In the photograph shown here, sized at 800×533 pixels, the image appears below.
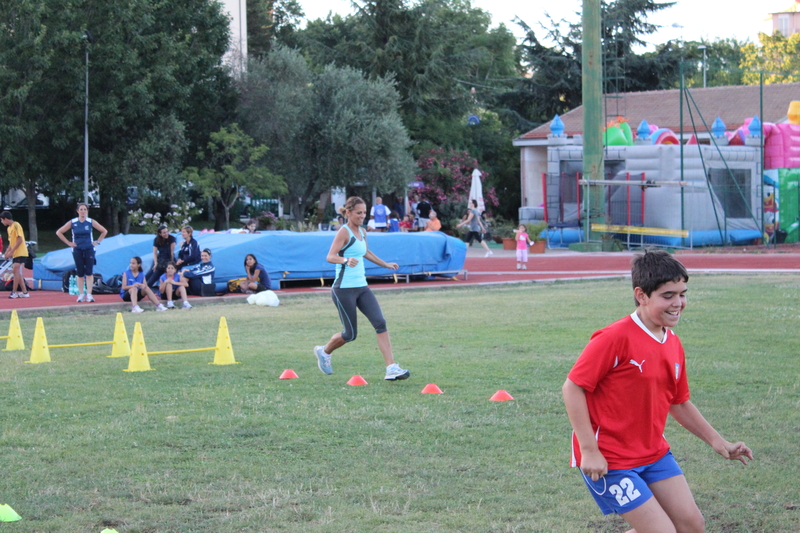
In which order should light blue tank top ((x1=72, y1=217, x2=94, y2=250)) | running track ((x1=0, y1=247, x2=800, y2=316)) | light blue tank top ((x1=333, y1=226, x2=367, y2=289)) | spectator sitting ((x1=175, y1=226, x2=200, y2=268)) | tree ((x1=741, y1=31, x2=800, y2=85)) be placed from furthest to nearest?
tree ((x1=741, y1=31, x2=800, y2=85)) → spectator sitting ((x1=175, y1=226, x2=200, y2=268)) → running track ((x1=0, y1=247, x2=800, y2=316)) → light blue tank top ((x1=72, y1=217, x2=94, y2=250)) → light blue tank top ((x1=333, y1=226, x2=367, y2=289))

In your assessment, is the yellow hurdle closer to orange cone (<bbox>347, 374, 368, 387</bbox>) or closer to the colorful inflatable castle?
orange cone (<bbox>347, 374, 368, 387</bbox>)

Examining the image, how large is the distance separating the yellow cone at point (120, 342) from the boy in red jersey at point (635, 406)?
307 inches

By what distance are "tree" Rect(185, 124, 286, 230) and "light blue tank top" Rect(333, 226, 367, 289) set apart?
1061 inches

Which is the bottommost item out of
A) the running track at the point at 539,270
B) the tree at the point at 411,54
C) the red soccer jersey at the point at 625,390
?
the running track at the point at 539,270

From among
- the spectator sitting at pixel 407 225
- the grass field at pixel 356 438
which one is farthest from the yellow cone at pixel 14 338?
the spectator sitting at pixel 407 225

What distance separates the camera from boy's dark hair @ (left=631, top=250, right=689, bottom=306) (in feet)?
11.6

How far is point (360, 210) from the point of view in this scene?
8.53m

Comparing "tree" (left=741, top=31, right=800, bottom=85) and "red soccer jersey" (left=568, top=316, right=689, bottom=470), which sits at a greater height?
"tree" (left=741, top=31, right=800, bottom=85)

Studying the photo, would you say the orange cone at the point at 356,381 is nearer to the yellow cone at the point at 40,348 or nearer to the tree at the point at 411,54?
the yellow cone at the point at 40,348

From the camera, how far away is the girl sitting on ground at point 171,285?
16.4 metres

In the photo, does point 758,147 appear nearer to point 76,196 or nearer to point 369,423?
point 76,196

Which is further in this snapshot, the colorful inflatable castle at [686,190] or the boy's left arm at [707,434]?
the colorful inflatable castle at [686,190]

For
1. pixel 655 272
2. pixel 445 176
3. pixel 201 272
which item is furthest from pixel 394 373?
pixel 445 176

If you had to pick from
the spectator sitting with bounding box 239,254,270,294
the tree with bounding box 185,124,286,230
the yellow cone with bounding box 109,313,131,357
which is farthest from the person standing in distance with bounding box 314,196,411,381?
the tree with bounding box 185,124,286,230
